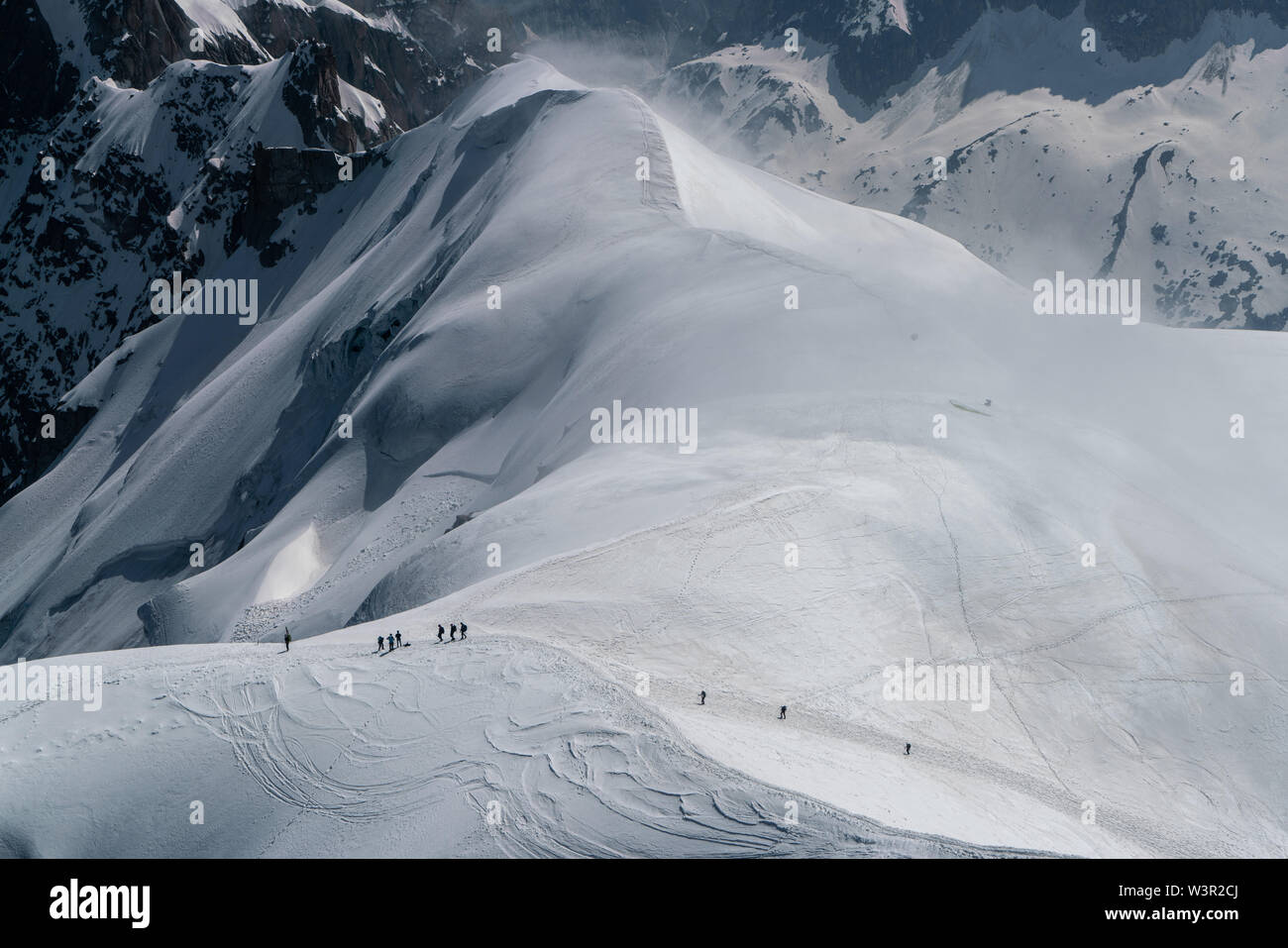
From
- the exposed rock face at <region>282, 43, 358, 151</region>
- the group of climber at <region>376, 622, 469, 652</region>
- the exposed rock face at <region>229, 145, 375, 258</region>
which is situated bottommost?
the group of climber at <region>376, 622, 469, 652</region>

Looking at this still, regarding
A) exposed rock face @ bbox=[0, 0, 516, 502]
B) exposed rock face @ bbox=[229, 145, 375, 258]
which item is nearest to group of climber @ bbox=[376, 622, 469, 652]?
exposed rock face @ bbox=[0, 0, 516, 502]

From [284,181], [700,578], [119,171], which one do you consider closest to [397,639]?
[700,578]

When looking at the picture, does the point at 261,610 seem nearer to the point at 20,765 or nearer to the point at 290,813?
the point at 20,765

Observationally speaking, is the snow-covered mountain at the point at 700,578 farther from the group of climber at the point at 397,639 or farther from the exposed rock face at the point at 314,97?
the exposed rock face at the point at 314,97

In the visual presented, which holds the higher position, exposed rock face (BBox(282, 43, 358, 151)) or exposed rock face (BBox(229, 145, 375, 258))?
exposed rock face (BBox(282, 43, 358, 151))

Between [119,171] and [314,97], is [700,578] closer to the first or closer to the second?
[314,97]

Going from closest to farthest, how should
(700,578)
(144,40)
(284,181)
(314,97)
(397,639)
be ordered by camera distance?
(397,639), (700,578), (284,181), (314,97), (144,40)

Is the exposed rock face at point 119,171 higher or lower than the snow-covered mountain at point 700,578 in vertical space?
higher

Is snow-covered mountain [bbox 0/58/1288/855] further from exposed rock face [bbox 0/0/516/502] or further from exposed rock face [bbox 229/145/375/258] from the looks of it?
exposed rock face [bbox 0/0/516/502]

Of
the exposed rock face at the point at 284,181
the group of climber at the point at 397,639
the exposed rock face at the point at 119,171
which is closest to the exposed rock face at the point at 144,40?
the exposed rock face at the point at 119,171
